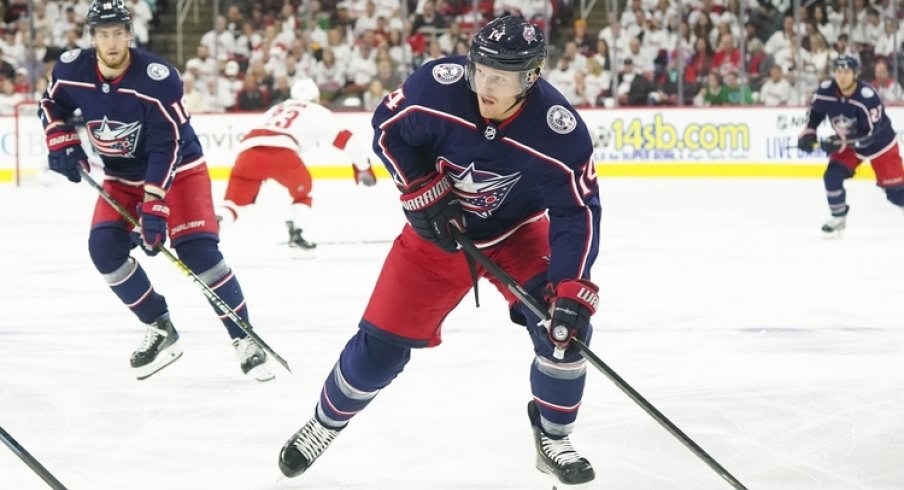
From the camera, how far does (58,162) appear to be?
13.3 feet

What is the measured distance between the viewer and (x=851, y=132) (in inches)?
313

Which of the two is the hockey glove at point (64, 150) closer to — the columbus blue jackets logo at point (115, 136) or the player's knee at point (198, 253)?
the columbus blue jackets logo at point (115, 136)

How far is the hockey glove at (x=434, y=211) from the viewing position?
8.95ft

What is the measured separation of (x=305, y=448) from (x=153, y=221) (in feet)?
3.98

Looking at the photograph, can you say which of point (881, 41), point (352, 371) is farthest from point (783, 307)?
point (881, 41)

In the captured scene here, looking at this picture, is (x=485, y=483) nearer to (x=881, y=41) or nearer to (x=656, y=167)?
(x=656, y=167)

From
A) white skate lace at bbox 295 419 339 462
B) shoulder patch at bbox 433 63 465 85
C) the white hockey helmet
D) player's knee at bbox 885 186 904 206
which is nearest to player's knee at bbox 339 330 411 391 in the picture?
white skate lace at bbox 295 419 339 462

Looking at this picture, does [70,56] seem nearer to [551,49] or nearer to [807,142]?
[807,142]

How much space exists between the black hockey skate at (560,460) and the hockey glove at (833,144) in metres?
5.42

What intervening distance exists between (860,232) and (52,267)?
4892mm

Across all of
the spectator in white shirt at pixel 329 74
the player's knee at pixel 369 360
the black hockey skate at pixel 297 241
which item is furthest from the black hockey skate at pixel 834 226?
the spectator in white shirt at pixel 329 74

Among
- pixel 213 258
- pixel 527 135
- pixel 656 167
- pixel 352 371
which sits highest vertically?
pixel 527 135

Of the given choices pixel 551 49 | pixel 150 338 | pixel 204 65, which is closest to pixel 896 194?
pixel 551 49

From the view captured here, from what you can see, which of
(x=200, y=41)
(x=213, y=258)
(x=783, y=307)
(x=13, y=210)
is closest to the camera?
(x=213, y=258)
